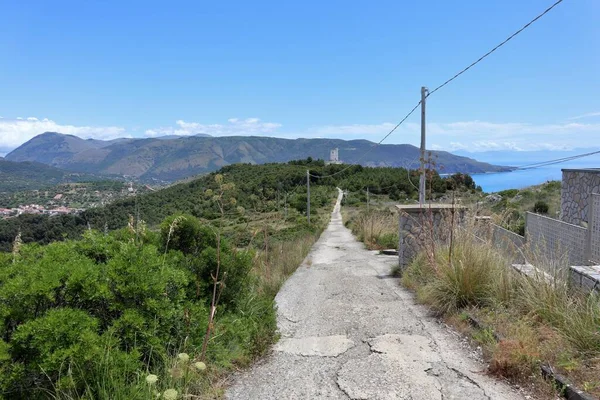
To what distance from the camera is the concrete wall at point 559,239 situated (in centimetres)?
518

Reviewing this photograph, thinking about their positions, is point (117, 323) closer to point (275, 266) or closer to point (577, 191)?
point (275, 266)

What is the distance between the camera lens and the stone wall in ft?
38.4

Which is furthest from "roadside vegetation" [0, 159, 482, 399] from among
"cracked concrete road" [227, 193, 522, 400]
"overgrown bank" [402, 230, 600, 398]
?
"overgrown bank" [402, 230, 600, 398]

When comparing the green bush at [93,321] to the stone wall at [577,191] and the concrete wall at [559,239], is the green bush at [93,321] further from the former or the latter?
the stone wall at [577,191]

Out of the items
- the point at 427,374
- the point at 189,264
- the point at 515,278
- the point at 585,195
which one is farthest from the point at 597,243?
the point at 585,195

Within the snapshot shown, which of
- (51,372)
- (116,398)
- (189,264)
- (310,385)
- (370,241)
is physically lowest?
(370,241)

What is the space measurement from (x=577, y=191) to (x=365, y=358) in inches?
446

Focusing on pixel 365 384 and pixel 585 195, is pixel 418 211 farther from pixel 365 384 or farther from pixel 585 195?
pixel 585 195

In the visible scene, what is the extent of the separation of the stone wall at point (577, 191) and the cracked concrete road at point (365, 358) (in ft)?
25.8

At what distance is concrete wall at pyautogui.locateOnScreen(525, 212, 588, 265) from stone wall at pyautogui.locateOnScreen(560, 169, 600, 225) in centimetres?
663

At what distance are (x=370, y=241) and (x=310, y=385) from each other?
46.3 ft

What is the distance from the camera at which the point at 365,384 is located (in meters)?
3.69

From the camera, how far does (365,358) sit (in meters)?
4.31

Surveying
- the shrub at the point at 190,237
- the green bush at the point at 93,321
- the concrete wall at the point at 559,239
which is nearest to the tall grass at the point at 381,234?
the concrete wall at the point at 559,239
